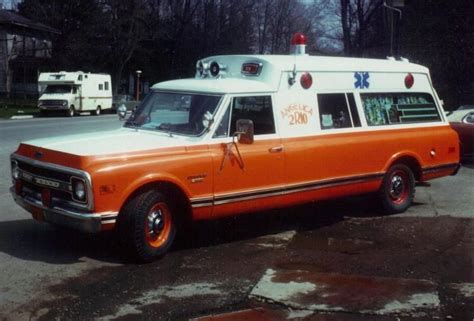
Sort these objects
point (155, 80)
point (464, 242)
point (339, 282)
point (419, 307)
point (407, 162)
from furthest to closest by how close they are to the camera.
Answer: point (155, 80)
point (407, 162)
point (464, 242)
point (339, 282)
point (419, 307)

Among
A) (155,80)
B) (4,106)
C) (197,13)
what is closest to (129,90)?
(155,80)

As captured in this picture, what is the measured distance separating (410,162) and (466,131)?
18.8ft

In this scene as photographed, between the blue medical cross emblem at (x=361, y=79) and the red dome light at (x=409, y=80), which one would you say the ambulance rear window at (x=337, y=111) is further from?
the red dome light at (x=409, y=80)

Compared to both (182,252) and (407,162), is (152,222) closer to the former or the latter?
(182,252)

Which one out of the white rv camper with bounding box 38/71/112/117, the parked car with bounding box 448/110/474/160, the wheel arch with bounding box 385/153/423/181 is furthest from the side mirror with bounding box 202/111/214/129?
the white rv camper with bounding box 38/71/112/117

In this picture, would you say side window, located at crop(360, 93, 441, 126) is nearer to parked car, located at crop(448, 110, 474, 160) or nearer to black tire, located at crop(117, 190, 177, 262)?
black tire, located at crop(117, 190, 177, 262)

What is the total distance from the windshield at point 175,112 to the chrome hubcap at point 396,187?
317 centimetres

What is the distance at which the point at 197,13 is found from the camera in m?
66.0

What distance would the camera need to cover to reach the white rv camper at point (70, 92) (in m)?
36.6

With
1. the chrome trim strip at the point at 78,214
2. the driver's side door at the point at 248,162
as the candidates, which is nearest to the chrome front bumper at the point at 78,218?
the chrome trim strip at the point at 78,214

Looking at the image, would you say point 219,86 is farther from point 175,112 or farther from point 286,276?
point 286,276

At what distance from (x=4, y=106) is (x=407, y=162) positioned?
37268mm

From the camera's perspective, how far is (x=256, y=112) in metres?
7.25

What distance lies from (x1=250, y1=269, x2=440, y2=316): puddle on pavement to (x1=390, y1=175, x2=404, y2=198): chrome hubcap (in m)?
3.16
